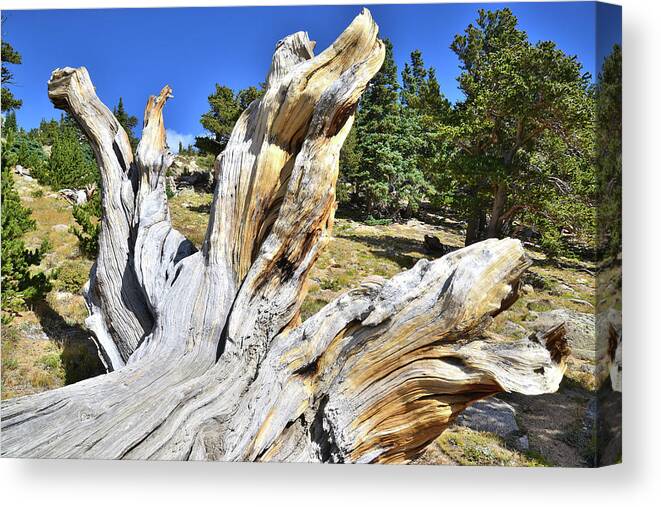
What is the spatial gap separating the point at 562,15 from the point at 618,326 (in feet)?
9.45

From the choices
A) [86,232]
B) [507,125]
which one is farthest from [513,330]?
[507,125]

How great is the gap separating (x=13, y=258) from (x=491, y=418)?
5484 mm

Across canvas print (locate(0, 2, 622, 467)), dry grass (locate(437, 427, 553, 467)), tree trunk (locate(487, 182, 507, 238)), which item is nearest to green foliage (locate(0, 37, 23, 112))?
canvas print (locate(0, 2, 622, 467))

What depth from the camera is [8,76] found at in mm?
5555

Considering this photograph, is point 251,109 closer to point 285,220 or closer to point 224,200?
point 224,200

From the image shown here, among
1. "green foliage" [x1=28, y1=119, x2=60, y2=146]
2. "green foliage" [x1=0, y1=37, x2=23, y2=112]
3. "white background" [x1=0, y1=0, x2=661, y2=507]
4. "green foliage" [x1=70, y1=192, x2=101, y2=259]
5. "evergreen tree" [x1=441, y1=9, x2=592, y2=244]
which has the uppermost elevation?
"evergreen tree" [x1=441, y1=9, x2=592, y2=244]

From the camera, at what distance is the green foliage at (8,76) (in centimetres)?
531

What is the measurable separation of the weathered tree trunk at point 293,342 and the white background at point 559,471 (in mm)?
275

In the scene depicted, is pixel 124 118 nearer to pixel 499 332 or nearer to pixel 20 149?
pixel 20 149

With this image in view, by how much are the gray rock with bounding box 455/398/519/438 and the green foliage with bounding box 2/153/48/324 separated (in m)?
5.02

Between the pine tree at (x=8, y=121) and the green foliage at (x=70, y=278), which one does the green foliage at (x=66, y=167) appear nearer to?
the green foliage at (x=70, y=278)

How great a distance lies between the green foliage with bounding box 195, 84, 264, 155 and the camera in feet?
58.2

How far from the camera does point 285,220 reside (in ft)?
13.7

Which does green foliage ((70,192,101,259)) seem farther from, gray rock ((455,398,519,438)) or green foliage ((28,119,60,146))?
gray rock ((455,398,519,438))
